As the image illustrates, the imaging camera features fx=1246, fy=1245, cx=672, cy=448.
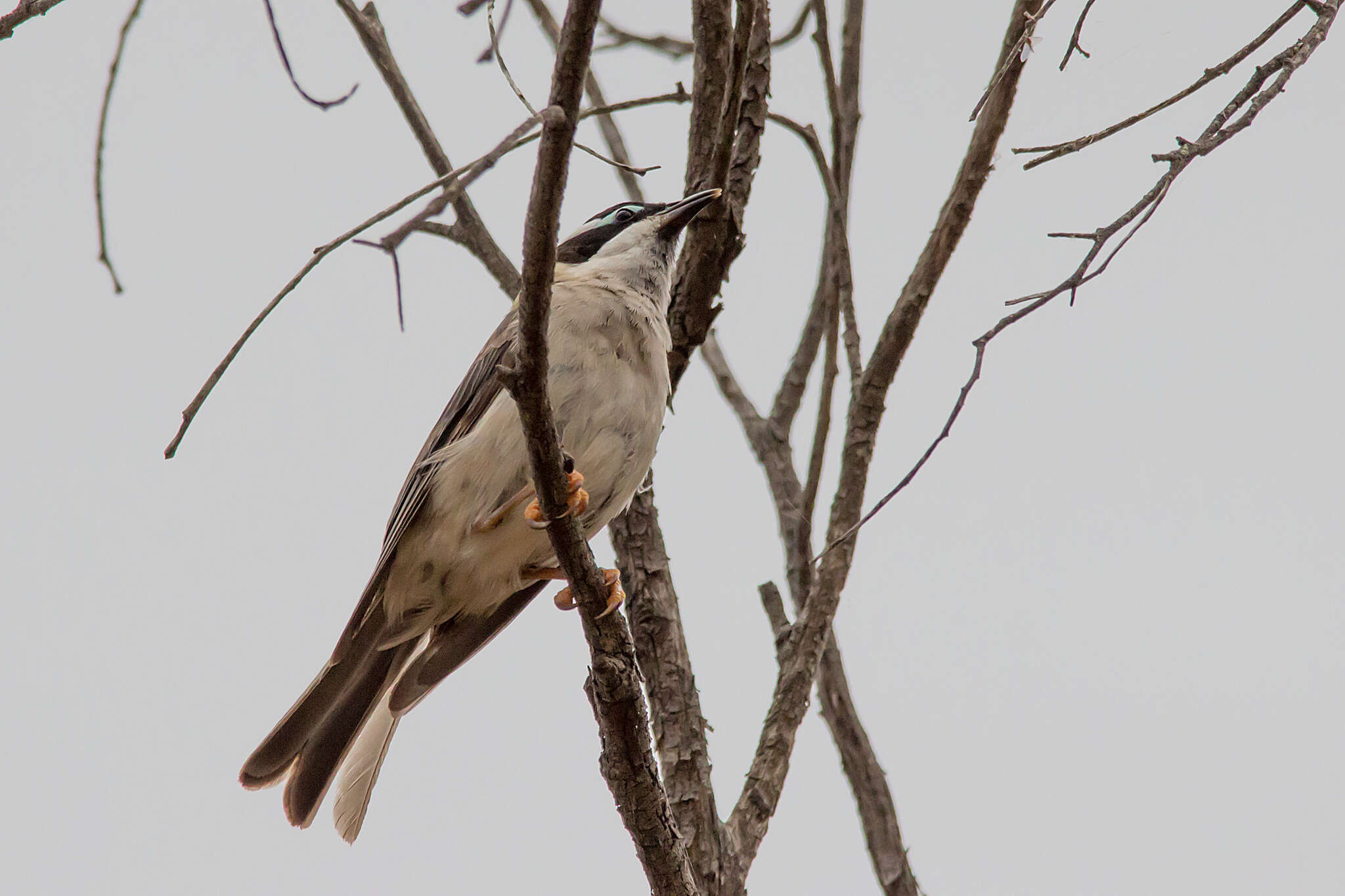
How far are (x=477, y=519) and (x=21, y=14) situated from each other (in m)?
1.87

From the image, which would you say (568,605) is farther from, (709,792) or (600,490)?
(709,792)

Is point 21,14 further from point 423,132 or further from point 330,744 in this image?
A: point 330,744

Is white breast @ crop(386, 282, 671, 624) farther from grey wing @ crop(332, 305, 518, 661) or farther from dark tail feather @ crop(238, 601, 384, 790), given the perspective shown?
dark tail feather @ crop(238, 601, 384, 790)

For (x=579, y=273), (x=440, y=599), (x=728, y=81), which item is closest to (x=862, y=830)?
(x=440, y=599)

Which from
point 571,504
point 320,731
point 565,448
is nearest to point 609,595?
point 571,504

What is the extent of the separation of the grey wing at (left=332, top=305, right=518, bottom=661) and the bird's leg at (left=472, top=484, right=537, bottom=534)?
0.95 feet

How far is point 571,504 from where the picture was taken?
2.77 m

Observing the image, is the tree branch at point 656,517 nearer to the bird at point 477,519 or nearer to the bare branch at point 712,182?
the bare branch at point 712,182

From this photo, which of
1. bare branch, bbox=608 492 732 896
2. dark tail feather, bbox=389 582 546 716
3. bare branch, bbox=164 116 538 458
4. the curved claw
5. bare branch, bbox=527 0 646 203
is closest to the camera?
bare branch, bbox=164 116 538 458

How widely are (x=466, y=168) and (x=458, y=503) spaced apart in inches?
83.7

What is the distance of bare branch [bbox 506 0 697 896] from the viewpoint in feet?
7.49

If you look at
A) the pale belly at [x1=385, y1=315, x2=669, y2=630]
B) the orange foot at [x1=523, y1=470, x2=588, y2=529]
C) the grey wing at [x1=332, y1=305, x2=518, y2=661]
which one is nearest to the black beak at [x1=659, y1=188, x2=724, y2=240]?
the pale belly at [x1=385, y1=315, x2=669, y2=630]

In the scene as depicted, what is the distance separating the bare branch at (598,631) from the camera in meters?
2.28

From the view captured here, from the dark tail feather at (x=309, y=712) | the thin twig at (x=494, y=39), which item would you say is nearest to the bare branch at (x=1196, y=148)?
the thin twig at (x=494, y=39)
